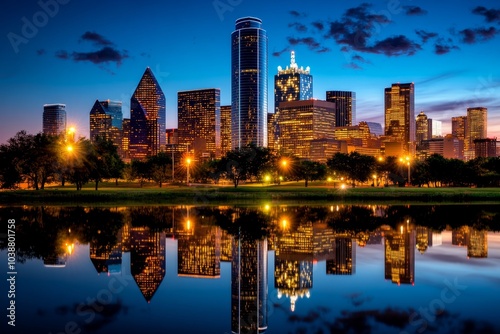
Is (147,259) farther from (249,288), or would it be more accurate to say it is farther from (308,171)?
(308,171)

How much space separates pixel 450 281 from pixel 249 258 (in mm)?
9433

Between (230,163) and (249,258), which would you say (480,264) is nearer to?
(249,258)

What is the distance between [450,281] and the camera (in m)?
20.9

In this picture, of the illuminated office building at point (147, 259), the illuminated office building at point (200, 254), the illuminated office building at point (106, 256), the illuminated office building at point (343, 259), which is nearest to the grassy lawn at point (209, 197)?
the illuminated office building at point (147, 259)

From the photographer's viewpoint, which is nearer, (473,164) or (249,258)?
(249,258)

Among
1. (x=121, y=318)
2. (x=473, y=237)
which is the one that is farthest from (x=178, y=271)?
(x=473, y=237)

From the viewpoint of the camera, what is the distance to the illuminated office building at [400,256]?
21969mm

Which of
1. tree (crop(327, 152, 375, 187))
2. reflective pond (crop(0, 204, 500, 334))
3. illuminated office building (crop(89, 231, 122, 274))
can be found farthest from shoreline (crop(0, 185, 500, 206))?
tree (crop(327, 152, 375, 187))

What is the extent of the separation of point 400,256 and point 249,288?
10.4m

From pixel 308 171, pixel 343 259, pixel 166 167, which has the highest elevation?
pixel 166 167

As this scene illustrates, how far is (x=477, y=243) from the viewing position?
3180 centimetres

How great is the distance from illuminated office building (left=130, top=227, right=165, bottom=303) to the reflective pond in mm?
68

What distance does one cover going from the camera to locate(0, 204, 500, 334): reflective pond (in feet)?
51.2

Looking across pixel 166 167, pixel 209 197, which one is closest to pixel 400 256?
pixel 209 197
